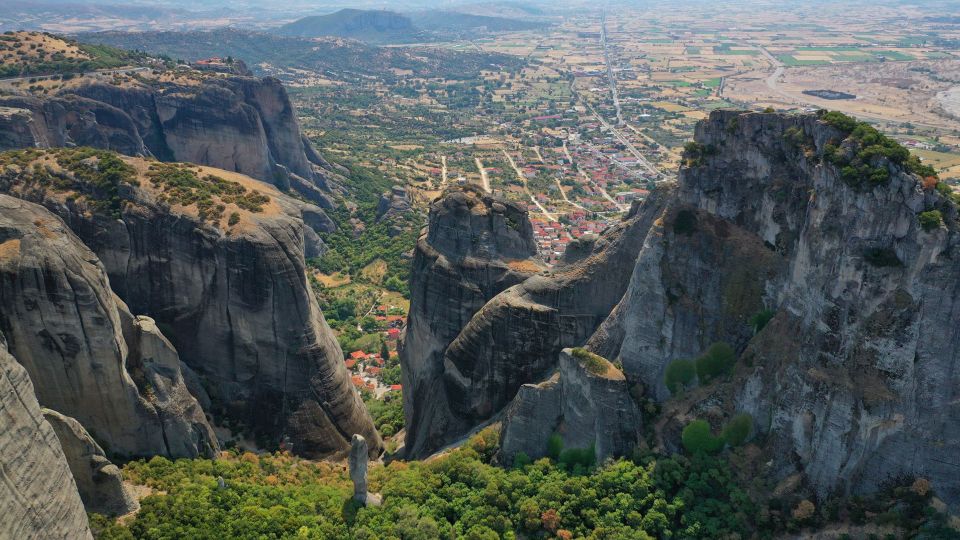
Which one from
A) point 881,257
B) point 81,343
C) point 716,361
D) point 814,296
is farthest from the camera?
point 716,361

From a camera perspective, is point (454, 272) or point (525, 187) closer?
point (454, 272)

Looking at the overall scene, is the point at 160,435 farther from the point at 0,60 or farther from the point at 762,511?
the point at 0,60

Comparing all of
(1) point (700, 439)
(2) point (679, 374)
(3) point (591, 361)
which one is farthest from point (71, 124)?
(1) point (700, 439)

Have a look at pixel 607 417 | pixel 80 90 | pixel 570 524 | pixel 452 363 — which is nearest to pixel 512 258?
pixel 452 363

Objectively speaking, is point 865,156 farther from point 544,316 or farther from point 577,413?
point 544,316

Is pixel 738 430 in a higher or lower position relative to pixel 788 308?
lower

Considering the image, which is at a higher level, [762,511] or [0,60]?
[0,60]

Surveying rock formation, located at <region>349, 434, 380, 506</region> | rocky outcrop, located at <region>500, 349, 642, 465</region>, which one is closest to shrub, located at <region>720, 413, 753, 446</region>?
rocky outcrop, located at <region>500, 349, 642, 465</region>

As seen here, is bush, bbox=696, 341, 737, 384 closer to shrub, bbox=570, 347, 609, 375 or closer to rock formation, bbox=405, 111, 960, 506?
rock formation, bbox=405, 111, 960, 506
